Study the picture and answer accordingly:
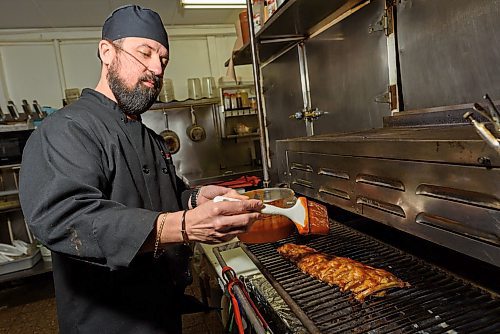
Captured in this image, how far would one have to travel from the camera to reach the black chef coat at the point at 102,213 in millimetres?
869

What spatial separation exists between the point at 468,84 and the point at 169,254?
4.17ft

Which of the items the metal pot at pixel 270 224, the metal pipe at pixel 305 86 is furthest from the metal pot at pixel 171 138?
the metal pot at pixel 270 224

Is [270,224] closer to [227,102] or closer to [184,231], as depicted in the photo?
[184,231]

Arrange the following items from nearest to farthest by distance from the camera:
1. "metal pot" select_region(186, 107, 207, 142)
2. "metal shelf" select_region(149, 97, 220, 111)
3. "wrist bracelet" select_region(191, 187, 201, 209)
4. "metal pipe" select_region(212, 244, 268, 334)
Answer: "metal pipe" select_region(212, 244, 268, 334), "wrist bracelet" select_region(191, 187, 201, 209), "metal shelf" select_region(149, 97, 220, 111), "metal pot" select_region(186, 107, 207, 142)

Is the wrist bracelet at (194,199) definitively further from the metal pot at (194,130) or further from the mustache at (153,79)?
the metal pot at (194,130)

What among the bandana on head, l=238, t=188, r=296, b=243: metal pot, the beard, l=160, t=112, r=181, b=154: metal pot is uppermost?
the bandana on head

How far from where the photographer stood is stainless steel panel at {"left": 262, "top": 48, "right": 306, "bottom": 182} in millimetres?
2639

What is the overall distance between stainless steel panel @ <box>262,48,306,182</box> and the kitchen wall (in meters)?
2.43

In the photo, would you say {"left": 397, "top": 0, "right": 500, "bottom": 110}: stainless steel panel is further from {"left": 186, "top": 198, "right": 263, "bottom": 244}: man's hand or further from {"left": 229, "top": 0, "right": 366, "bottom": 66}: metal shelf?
{"left": 186, "top": 198, "right": 263, "bottom": 244}: man's hand

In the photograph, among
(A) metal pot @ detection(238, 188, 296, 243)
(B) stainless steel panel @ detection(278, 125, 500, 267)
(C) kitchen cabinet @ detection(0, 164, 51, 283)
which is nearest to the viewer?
(B) stainless steel panel @ detection(278, 125, 500, 267)

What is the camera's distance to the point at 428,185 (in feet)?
2.50

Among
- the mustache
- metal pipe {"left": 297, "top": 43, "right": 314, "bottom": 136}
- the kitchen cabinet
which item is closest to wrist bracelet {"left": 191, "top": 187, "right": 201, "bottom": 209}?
the mustache

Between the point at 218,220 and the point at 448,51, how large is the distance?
1.10 metres

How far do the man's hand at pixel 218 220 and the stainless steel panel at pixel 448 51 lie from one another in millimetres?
928
